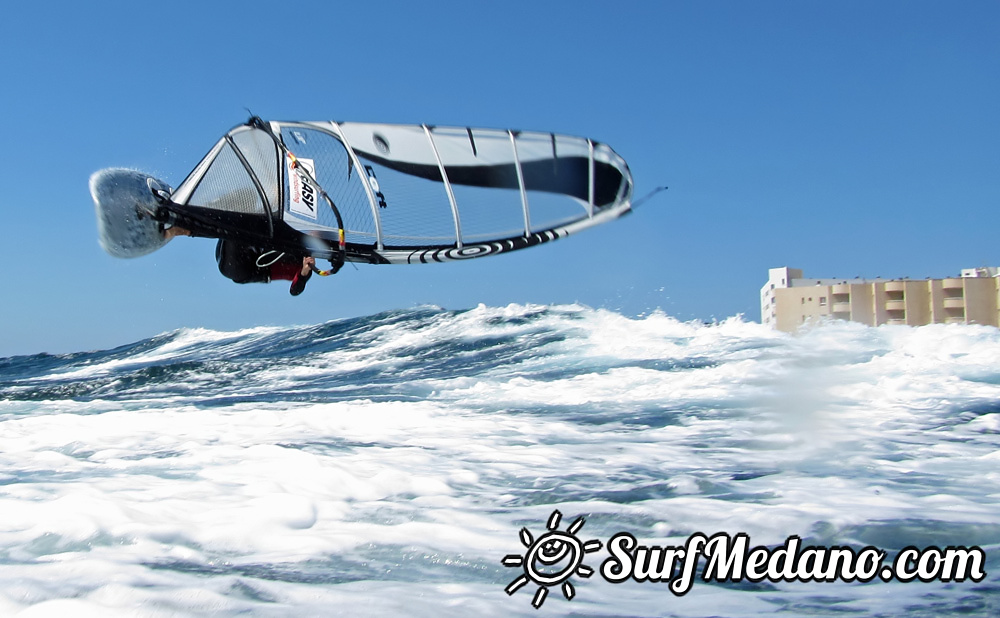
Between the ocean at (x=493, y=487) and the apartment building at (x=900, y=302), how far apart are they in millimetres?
41075

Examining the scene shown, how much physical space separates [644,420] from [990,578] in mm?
3257

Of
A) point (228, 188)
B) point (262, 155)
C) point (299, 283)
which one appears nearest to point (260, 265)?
point (299, 283)

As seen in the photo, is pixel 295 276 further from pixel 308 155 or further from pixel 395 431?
pixel 395 431

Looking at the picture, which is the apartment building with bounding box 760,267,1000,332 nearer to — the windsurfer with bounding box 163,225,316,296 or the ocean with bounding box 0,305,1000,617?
the ocean with bounding box 0,305,1000,617

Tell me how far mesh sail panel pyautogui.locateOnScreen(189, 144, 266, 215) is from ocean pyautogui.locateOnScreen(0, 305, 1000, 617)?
1736 millimetres

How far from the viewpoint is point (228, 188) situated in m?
6.80

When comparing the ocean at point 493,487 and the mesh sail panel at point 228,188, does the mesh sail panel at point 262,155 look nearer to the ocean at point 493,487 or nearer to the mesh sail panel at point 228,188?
the mesh sail panel at point 228,188

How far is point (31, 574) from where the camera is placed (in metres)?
2.15

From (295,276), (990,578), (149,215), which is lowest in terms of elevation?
(990,578)

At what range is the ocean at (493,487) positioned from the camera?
214 cm

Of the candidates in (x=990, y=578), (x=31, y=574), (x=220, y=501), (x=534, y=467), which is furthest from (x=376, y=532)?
(x=990, y=578)

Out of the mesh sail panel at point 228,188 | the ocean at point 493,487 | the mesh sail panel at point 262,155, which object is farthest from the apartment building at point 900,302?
the mesh sail panel at point 228,188

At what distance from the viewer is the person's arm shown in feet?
22.2

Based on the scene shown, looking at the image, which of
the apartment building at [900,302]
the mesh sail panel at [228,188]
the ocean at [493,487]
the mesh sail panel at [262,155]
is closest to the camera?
the ocean at [493,487]
